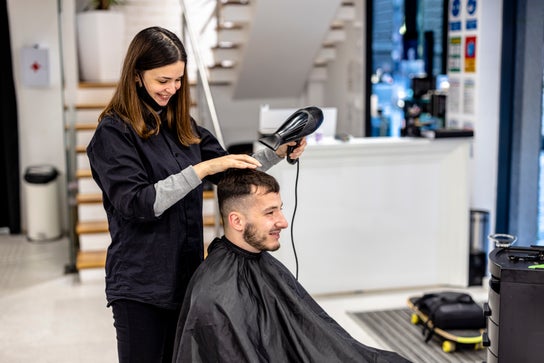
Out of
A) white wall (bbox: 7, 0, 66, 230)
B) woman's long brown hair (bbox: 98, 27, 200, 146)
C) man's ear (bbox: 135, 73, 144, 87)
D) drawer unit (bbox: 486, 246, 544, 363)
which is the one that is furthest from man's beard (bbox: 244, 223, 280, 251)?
white wall (bbox: 7, 0, 66, 230)

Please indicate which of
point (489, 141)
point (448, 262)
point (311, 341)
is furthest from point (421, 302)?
point (311, 341)

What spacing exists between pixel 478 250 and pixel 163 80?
10.9 ft

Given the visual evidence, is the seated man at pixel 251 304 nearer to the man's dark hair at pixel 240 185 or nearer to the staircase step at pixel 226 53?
the man's dark hair at pixel 240 185

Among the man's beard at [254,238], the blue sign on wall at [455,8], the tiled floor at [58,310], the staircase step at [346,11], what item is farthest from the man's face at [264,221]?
the staircase step at [346,11]

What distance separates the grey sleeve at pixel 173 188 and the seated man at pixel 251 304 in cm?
28

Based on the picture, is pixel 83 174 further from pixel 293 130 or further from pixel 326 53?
pixel 293 130

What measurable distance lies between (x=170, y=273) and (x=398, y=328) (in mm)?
2262

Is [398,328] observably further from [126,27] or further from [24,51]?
[126,27]

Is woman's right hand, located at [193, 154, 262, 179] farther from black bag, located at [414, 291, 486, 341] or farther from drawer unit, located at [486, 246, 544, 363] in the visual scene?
black bag, located at [414, 291, 486, 341]

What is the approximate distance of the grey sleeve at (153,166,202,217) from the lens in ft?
7.04

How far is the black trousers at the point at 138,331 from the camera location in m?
2.28

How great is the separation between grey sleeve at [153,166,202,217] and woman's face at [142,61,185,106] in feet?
0.79

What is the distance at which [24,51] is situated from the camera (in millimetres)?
6145

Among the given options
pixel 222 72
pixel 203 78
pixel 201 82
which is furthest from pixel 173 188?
pixel 222 72
